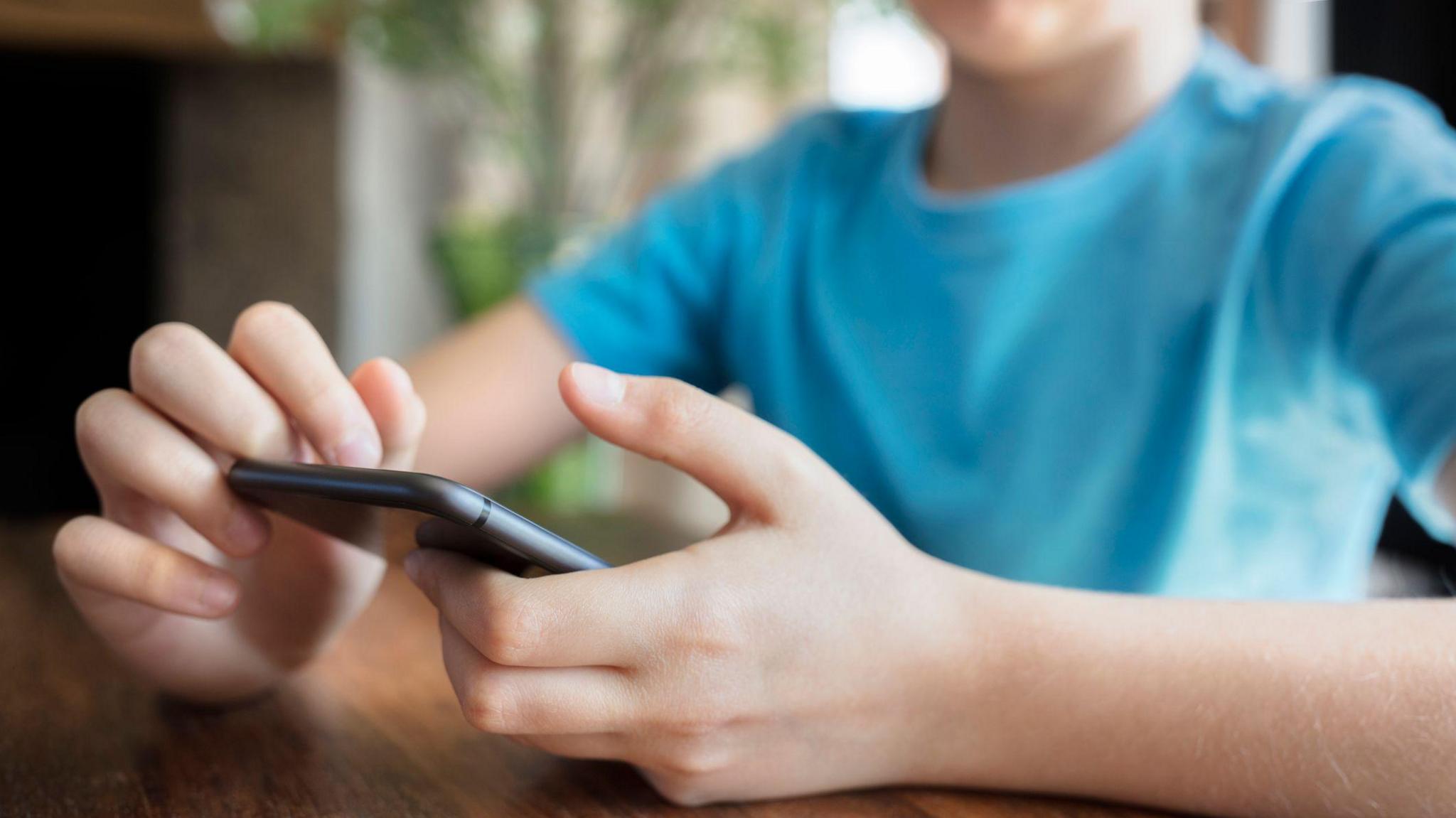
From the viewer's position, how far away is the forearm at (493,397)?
0.77 metres

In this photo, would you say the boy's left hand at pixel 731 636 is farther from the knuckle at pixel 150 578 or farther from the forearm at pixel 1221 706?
the knuckle at pixel 150 578

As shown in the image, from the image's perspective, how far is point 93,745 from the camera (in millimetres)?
496

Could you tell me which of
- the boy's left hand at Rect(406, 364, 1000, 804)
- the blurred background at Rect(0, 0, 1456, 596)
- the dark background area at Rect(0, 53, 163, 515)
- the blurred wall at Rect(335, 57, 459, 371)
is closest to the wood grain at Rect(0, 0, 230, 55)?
the blurred background at Rect(0, 0, 1456, 596)

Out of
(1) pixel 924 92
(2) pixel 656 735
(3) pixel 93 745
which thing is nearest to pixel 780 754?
(2) pixel 656 735

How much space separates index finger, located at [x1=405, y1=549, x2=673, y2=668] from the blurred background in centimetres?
123

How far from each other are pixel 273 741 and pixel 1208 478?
536mm

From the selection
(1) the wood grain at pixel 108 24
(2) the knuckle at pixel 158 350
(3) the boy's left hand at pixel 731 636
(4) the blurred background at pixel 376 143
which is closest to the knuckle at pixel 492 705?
(3) the boy's left hand at pixel 731 636

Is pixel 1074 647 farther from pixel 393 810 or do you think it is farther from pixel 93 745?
pixel 93 745

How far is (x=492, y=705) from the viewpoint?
1.30 feet

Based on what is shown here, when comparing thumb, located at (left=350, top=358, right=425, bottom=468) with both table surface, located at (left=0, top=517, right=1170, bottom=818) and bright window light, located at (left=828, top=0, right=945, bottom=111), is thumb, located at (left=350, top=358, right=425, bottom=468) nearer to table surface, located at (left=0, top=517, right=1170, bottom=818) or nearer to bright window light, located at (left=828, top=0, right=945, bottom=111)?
table surface, located at (left=0, top=517, right=1170, bottom=818)

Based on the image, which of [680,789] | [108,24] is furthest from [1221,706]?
[108,24]

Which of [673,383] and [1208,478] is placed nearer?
[673,383]

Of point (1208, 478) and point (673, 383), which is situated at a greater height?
point (673, 383)

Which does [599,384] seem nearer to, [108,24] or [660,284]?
[660,284]
